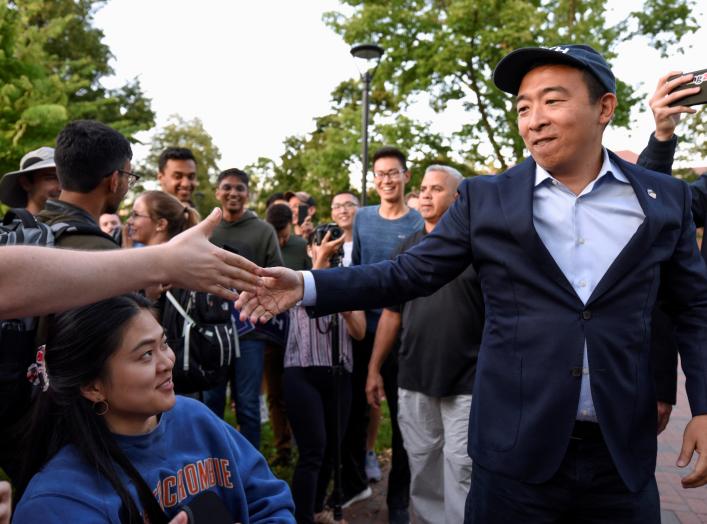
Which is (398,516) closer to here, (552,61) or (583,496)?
(583,496)

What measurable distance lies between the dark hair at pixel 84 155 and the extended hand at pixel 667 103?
8.42ft

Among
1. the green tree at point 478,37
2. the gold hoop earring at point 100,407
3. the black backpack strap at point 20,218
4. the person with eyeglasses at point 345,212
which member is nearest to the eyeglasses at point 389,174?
the person with eyeglasses at point 345,212

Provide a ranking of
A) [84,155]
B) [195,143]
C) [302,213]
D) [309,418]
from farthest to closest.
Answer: [195,143] → [302,213] → [309,418] → [84,155]

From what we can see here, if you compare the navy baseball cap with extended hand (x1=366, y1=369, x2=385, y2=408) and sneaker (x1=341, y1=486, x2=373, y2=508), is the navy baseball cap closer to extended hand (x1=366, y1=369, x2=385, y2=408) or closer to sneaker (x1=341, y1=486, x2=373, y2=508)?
extended hand (x1=366, y1=369, x2=385, y2=408)

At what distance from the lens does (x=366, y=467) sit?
196 inches

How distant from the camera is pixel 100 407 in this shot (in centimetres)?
191

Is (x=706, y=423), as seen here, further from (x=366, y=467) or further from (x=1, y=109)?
(x=1, y=109)

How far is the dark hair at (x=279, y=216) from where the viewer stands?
5871 millimetres

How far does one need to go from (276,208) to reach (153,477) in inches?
167

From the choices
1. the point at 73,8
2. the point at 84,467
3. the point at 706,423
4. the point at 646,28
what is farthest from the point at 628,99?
the point at 73,8

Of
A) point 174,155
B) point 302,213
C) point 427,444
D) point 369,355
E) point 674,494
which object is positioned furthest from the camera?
point 302,213

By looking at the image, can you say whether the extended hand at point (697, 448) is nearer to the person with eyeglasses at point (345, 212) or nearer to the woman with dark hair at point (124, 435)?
the woman with dark hair at point (124, 435)

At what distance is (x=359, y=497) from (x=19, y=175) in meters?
3.26

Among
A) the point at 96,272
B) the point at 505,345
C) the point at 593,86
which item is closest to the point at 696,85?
the point at 593,86
